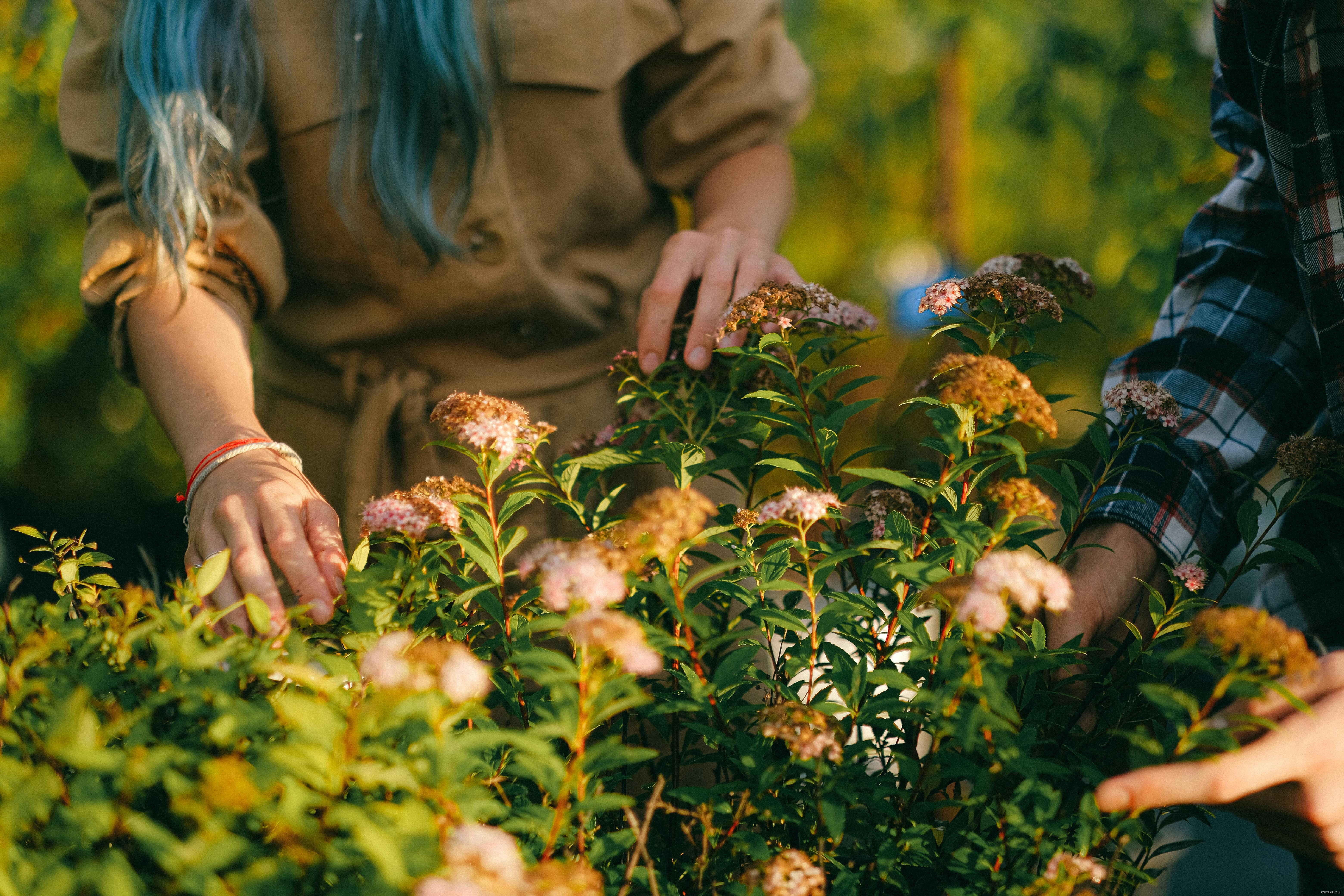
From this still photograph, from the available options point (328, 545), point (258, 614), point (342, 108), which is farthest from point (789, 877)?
point (342, 108)

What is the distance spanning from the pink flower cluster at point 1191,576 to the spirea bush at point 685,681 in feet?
0.04

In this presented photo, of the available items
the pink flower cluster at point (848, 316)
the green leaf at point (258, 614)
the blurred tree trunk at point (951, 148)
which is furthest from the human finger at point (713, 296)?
the blurred tree trunk at point (951, 148)

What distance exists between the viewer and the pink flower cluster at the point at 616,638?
76 centimetres

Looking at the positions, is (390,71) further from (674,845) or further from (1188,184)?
(1188,184)

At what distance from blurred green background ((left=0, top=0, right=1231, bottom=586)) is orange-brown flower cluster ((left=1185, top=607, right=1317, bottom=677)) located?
3.76 feet

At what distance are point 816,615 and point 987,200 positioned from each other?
8.59 meters

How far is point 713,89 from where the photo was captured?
1873 millimetres

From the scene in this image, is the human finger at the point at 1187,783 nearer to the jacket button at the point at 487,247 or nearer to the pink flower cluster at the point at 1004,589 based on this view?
the pink flower cluster at the point at 1004,589

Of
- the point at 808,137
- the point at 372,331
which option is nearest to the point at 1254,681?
the point at 372,331

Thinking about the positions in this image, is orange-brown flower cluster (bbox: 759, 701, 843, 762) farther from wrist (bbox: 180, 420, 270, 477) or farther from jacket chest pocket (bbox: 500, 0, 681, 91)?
jacket chest pocket (bbox: 500, 0, 681, 91)

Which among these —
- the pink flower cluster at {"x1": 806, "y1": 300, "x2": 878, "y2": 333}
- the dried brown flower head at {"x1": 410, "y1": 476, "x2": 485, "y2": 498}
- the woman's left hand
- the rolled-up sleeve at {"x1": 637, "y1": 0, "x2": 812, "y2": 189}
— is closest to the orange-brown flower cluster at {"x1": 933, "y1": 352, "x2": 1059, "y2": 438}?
the pink flower cluster at {"x1": 806, "y1": 300, "x2": 878, "y2": 333}

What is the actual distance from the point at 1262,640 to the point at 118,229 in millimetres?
1648

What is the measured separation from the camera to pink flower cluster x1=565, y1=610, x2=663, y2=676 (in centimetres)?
76

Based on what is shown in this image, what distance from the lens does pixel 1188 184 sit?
12.1 feet
